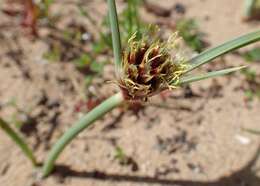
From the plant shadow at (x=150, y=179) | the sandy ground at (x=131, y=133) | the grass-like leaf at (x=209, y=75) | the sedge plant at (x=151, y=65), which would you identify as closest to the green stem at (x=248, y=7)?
the sandy ground at (x=131, y=133)

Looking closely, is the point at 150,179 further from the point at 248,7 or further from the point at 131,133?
the point at 248,7

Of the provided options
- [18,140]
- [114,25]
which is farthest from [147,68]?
[18,140]

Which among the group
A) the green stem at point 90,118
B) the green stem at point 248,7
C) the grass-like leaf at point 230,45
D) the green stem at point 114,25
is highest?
the green stem at point 114,25

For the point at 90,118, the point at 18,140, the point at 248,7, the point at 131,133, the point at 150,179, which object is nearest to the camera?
the point at 90,118

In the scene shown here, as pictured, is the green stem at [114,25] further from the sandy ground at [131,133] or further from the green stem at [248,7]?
the green stem at [248,7]

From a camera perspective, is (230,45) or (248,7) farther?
(248,7)

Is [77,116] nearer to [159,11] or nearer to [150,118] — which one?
[150,118]

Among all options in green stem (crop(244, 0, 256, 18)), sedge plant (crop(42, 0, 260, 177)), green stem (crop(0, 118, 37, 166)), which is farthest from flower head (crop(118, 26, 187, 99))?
green stem (crop(244, 0, 256, 18))
